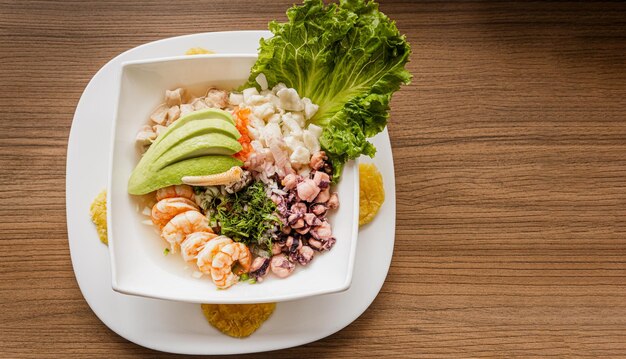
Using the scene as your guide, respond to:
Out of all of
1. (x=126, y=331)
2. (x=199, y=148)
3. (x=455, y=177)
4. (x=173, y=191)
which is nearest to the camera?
(x=199, y=148)

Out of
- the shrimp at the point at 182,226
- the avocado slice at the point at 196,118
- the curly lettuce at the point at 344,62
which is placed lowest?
the shrimp at the point at 182,226

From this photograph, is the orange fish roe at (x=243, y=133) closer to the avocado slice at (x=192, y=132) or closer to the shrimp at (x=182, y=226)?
the avocado slice at (x=192, y=132)

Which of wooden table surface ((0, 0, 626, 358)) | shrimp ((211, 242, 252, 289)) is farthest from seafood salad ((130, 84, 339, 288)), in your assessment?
wooden table surface ((0, 0, 626, 358))

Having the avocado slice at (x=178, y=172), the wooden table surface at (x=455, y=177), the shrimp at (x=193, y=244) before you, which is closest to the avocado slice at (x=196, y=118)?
the avocado slice at (x=178, y=172)

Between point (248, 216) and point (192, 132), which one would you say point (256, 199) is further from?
point (192, 132)

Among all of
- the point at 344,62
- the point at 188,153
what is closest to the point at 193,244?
the point at 188,153

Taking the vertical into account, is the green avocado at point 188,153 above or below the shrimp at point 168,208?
above

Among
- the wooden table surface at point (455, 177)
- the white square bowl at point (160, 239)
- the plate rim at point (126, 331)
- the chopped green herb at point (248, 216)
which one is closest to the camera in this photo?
the white square bowl at point (160, 239)

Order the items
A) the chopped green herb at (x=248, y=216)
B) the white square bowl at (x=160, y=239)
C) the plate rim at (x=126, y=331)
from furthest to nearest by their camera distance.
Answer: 1. the plate rim at (x=126, y=331)
2. the chopped green herb at (x=248, y=216)
3. the white square bowl at (x=160, y=239)
